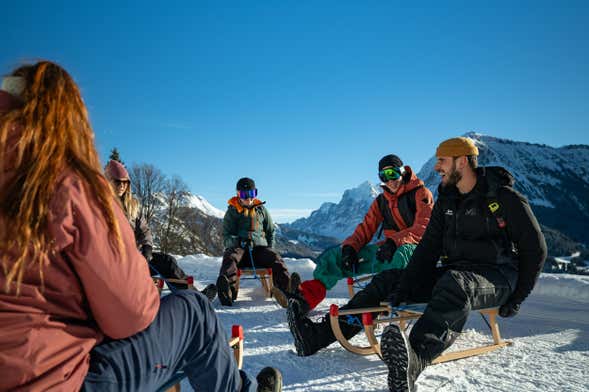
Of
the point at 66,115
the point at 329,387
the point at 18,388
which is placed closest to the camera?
the point at 18,388

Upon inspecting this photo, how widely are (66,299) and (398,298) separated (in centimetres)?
224

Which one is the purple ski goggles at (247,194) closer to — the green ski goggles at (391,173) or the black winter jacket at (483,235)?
the green ski goggles at (391,173)

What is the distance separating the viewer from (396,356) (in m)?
2.03

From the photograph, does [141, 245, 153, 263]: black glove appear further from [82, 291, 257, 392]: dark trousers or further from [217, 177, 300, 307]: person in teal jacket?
[82, 291, 257, 392]: dark trousers

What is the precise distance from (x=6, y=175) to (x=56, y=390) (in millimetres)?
531

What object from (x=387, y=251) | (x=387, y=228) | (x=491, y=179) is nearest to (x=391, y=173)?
(x=387, y=228)

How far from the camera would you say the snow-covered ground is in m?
2.29

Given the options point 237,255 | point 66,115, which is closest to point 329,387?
point 66,115

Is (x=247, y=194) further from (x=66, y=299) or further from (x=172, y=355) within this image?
(x=66, y=299)

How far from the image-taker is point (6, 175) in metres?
0.95

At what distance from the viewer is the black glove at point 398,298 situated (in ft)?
9.10

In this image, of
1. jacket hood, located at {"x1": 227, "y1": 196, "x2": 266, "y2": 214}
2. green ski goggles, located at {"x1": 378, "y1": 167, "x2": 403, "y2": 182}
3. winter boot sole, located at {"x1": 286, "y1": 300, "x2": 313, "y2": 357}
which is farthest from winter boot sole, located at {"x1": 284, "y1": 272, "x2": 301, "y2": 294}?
winter boot sole, located at {"x1": 286, "y1": 300, "x2": 313, "y2": 357}

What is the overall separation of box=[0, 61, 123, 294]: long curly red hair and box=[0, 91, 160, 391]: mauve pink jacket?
0.6 inches

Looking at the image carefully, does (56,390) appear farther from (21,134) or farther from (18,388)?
(21,134)
